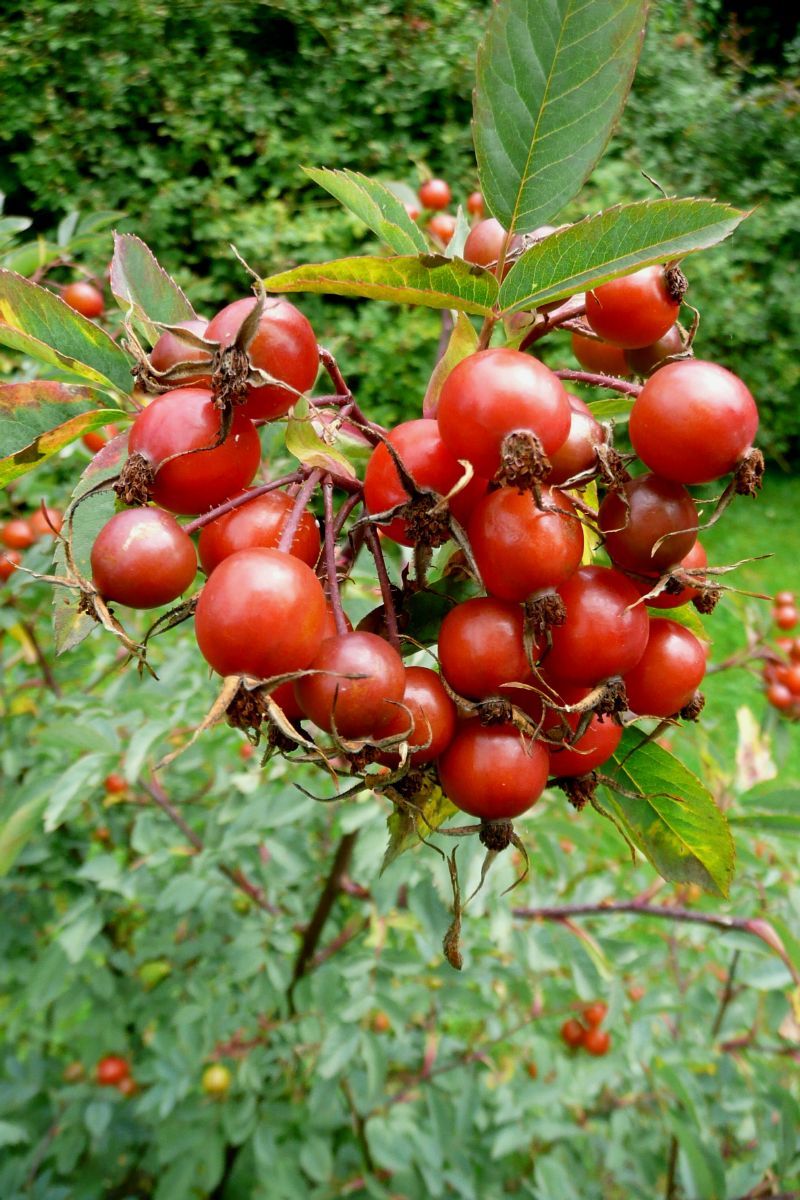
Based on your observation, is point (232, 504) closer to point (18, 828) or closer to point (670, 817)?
point (670, 817)

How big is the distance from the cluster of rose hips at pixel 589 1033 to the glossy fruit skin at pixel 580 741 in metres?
1.88

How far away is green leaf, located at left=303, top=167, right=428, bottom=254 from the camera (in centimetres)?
80

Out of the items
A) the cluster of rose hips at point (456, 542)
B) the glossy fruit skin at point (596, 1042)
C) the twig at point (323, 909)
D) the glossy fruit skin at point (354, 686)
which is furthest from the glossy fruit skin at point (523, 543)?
the glossy fruit skin at point (596, 1042)

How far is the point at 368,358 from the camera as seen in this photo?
17.8 ft

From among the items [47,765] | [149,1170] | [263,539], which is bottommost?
[149,1170]

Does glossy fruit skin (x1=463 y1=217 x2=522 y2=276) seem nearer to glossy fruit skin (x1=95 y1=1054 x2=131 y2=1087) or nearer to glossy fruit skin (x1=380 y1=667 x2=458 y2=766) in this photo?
glossy fruit skin (x1=380 y1=667 x2=458 y2=766)

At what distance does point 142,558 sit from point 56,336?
0.32 meters

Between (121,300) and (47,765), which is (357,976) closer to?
(47,765)

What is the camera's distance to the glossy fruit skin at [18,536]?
2.41m

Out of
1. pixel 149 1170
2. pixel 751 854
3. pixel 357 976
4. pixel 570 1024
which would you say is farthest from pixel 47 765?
pixel 570 1024

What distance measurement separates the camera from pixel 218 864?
6.15 feet

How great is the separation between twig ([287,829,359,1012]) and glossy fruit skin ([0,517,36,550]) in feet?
4.16

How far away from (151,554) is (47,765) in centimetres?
120

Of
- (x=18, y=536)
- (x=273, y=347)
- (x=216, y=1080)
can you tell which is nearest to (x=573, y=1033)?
(x=216, y=1080)
